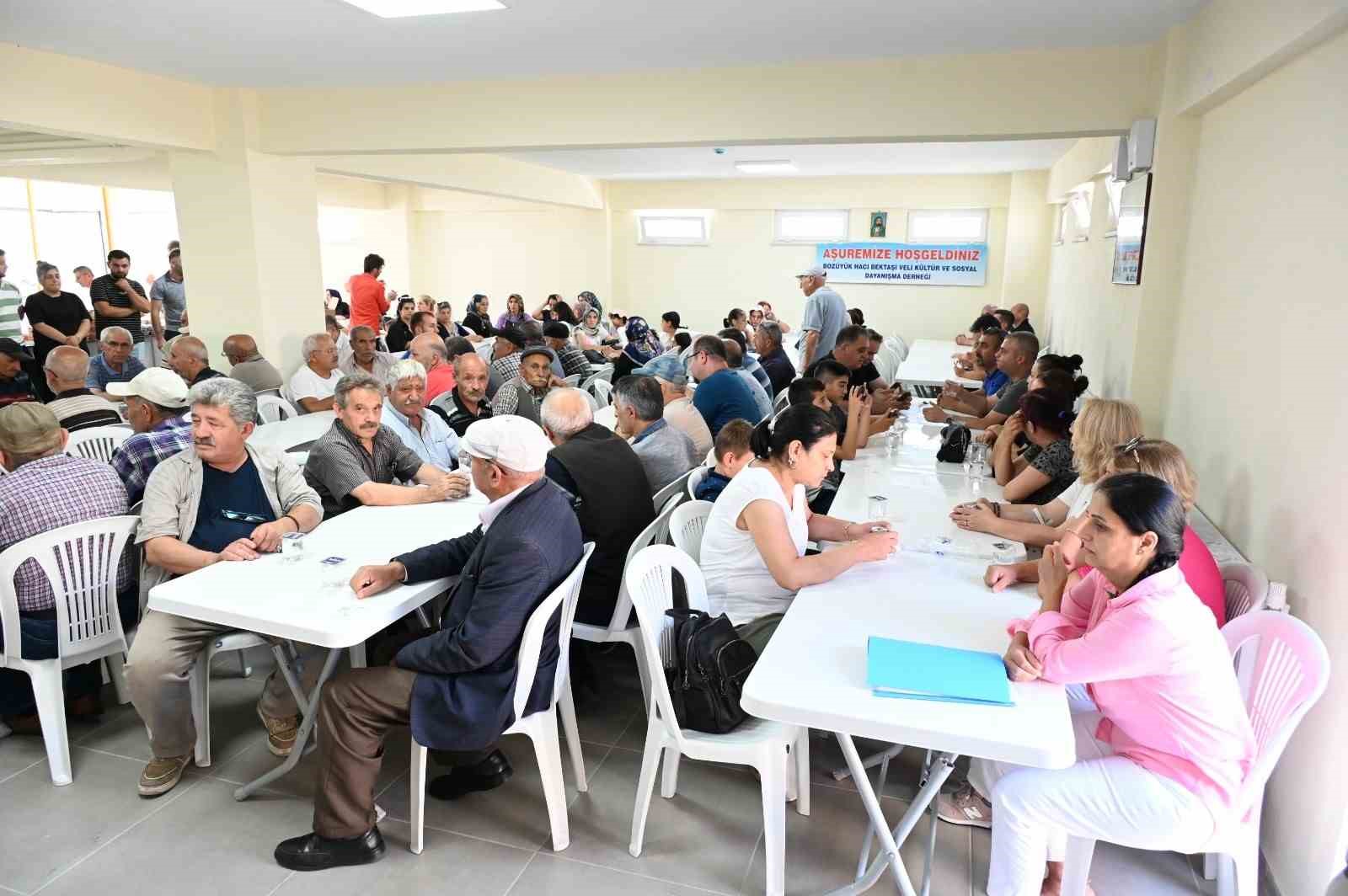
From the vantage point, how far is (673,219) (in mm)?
12859

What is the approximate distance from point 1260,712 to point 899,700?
35.7 inches

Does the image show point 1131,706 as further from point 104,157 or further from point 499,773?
→ point 104,157

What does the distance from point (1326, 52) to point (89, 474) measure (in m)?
3.87

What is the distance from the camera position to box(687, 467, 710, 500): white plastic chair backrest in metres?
3.19

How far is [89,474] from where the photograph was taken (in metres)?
2.69

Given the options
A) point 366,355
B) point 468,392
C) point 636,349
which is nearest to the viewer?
point 468,392

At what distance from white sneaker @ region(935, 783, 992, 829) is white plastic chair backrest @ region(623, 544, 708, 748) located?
0.90 m

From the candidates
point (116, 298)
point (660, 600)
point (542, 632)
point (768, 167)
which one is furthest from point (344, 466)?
point (768, 167)

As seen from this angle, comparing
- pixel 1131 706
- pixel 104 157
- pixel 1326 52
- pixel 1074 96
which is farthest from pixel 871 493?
pixel 104 157

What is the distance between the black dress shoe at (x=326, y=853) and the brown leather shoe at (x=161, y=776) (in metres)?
Answer: 0.54

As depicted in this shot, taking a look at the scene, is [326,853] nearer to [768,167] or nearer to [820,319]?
[820,319]

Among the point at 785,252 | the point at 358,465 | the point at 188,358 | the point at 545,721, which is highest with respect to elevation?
the point at 785,252

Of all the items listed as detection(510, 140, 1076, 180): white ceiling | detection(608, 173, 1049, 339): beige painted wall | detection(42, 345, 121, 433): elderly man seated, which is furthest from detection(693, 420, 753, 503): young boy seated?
detection(608, 173, 1049, 339): beige painted wall

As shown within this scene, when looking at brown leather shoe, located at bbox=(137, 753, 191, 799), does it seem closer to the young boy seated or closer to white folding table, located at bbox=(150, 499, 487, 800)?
white folding table, located at bbox=(150, 499, 487, 800)
